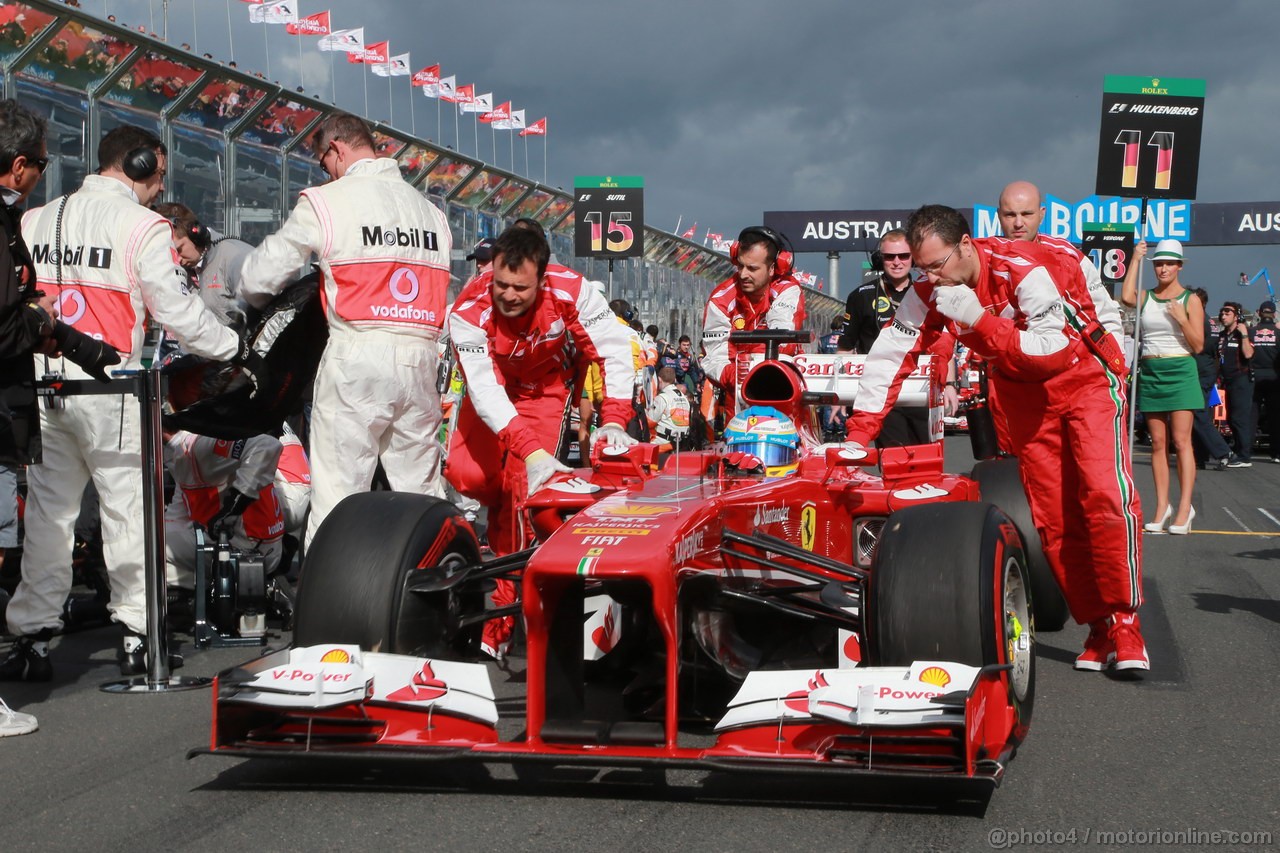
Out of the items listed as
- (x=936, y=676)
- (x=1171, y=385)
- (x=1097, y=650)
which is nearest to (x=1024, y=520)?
(x=1097, y=650)

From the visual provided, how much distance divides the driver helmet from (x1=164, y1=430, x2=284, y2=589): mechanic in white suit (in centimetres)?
228

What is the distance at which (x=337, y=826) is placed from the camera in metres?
3.56

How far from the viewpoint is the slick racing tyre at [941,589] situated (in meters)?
3.83

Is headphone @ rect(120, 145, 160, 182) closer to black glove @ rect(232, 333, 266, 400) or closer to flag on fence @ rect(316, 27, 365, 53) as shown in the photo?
black glove @ rect(232, 333, 266, 400)

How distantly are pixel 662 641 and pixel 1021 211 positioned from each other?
104 inches

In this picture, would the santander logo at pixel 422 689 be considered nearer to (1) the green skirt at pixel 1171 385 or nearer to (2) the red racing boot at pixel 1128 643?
(2) the red racing boot at pixel 1128 643

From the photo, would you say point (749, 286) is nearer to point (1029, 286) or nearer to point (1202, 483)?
point (1029, 286)

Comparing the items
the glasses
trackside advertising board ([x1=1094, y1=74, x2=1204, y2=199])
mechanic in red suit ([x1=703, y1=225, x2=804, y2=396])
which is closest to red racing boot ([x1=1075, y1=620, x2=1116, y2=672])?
the glasses

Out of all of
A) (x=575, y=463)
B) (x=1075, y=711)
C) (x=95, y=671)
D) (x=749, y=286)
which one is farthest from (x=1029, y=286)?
(x=575, y=463)

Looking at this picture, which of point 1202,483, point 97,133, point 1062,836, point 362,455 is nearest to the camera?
point 1062,836

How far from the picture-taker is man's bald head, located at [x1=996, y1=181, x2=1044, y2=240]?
6.12m

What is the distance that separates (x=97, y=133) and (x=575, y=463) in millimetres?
4372

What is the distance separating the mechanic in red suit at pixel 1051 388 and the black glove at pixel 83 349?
271 centimetres

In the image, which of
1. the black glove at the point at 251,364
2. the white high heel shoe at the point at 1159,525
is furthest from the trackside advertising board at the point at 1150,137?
the black glove at the point at 251,364
